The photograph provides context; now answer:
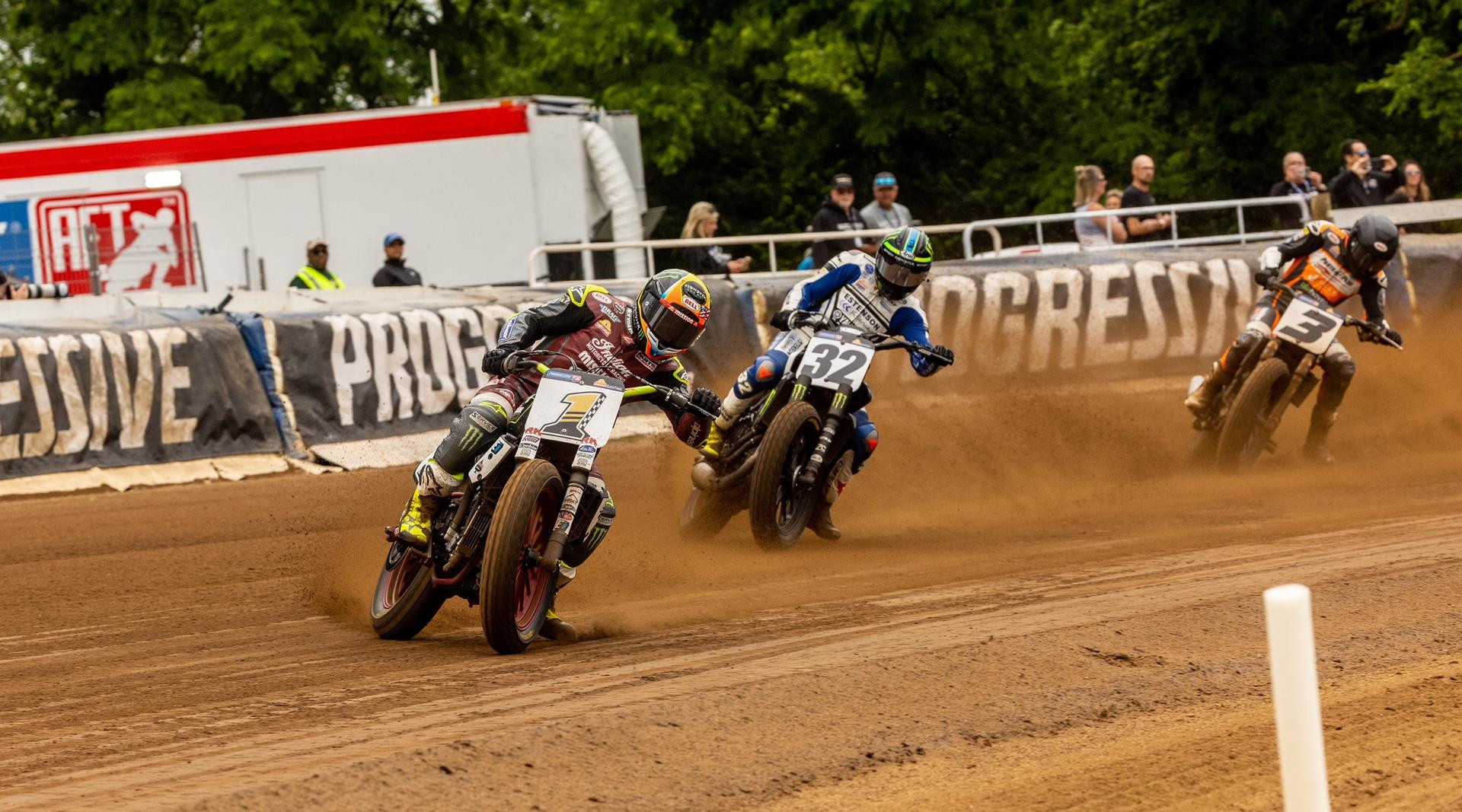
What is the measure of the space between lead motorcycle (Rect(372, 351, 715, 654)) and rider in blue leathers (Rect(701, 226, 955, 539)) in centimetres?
290

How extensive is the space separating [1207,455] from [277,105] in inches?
1119

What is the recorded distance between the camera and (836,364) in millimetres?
10602

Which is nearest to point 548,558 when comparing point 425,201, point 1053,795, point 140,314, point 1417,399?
point 1053,795

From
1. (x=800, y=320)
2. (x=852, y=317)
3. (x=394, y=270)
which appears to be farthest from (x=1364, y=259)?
(x=394, y=270)

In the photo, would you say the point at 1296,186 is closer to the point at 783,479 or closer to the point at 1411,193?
the point at 1411,193

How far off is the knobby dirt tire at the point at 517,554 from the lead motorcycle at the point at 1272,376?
7035 millimetres

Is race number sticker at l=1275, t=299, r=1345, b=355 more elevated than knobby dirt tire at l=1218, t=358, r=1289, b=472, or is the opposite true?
race number sticker at l=1275, t=299, r=1345, b=355

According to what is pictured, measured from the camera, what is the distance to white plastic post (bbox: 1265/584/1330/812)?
337cm

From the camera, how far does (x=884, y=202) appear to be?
1805cm

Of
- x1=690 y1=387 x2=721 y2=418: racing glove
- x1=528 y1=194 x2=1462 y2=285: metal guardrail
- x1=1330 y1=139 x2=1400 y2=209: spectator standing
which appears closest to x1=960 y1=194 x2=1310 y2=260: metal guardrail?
x1=528 y1=194 x2=1462 y2=285: metal guardrail

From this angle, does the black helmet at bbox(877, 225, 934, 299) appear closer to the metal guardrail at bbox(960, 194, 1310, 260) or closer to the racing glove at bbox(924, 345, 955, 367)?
the racing glove at bbox(924, 345, 955, 367)

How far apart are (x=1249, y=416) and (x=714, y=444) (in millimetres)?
4483

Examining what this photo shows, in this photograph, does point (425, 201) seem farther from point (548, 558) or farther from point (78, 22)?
point (78, 22)

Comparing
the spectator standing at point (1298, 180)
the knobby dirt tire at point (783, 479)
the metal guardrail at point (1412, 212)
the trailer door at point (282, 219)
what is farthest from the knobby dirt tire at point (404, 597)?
the spectator standing at point (1298, 180)
